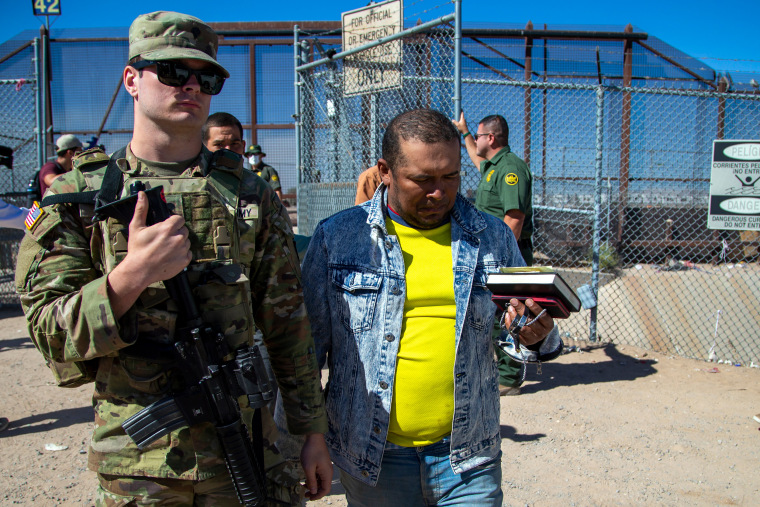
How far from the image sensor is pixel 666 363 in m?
5.63

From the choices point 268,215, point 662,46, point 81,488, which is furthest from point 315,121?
point 662,46

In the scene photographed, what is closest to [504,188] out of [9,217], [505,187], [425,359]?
[505,187]

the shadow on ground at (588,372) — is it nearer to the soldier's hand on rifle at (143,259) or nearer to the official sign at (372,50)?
the official sign at (372,50)

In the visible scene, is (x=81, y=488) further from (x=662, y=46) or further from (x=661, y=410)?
(x=662, y=46)

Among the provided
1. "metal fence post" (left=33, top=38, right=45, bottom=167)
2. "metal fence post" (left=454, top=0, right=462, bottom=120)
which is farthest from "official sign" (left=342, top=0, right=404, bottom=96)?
"metal fence post" (left=33, top=38, right=45, bottom=167)

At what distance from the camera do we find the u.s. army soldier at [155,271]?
4.57ft

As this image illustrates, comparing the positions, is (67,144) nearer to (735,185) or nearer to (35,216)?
(35,216)

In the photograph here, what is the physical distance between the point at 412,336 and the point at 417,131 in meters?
0.69

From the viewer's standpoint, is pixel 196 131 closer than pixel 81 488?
Yes

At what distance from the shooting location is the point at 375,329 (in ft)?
6.15

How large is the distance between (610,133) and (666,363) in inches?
161

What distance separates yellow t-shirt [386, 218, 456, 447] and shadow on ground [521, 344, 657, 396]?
10.7 feet

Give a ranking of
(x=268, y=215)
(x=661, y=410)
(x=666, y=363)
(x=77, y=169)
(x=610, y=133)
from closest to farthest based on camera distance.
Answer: (x=77, y=169)
(x=268, y=215)
(x=661, y=410)
(x=666, y=363)
(x=610, y=133)

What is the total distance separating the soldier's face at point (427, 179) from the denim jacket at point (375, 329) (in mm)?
116
